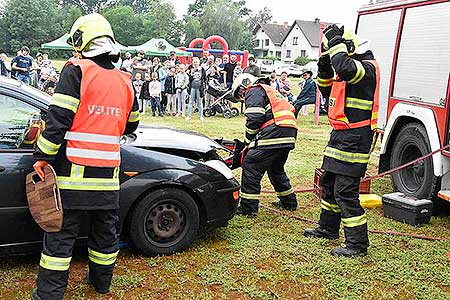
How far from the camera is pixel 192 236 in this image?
15.6 ft

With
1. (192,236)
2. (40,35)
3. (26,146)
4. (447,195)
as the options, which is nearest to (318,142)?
(447,195)

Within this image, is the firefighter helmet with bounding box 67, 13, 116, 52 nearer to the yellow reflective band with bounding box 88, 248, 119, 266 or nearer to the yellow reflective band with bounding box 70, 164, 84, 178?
the yellow reflective band with bounding box 70, 164, 84, 178

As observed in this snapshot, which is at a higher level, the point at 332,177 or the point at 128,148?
the point at 128,148

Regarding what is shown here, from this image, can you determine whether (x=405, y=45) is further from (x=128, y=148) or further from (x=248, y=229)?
(x=128, y=148)

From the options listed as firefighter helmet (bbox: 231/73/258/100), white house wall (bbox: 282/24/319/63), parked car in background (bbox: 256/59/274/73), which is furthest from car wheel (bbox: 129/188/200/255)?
white house wall (bbox: 282/24/319/63)

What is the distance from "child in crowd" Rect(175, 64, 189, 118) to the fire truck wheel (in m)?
9.80

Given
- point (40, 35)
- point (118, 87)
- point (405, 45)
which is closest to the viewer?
point (118, 87)

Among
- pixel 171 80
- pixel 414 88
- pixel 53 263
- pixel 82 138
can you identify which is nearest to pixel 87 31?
pixel 82 138

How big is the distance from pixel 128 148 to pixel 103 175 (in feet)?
2.60

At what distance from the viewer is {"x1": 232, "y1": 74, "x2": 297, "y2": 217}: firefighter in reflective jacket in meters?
5.83

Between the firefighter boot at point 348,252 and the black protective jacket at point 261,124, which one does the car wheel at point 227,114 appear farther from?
the firefighter boot at point 348,252

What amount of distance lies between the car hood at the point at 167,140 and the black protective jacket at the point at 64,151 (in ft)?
3.02

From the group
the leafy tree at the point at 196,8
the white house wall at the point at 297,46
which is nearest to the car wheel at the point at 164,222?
the white house wall at the point at 297,46

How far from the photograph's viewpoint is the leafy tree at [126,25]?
66438 millimetres
